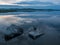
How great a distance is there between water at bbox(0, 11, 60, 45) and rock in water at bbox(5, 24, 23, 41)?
28 mm

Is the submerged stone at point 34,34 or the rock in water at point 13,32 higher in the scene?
the rock in water at point 13,32

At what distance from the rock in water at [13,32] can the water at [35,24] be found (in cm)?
3

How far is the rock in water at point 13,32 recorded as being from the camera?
84cm

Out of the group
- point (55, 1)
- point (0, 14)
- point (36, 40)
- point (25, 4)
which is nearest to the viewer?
point (36, 40)

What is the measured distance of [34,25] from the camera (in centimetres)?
98

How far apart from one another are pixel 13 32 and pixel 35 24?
0.20 meters

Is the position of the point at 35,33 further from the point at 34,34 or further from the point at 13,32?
the point at 13,32

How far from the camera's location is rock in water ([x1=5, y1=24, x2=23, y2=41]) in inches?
33.1

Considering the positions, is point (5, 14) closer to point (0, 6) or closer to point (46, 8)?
point (0, 6)

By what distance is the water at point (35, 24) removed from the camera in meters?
0.80

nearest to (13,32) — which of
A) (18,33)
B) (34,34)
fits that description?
(18,33)

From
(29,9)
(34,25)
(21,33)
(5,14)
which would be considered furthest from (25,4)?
(21,33)

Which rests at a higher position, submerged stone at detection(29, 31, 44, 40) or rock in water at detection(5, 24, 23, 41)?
rock in water at detection(5, 24, 23, 41)

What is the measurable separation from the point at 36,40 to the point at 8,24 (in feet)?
0.93
